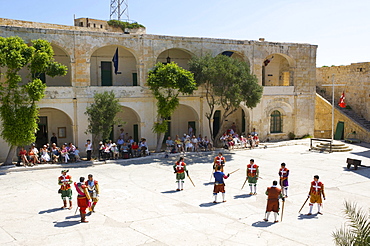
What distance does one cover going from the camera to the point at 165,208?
45.8 ft

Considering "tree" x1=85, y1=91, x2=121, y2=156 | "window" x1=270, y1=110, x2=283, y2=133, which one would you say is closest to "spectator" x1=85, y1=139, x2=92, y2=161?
"tree" x1=85, y1=91, x2=121, y2=156

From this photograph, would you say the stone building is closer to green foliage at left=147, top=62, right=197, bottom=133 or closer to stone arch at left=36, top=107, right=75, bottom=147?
stone arch at left=36, top=107, right=75, bottom=147

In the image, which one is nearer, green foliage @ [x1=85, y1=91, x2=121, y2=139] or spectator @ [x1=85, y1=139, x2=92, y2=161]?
green foliage @ [x1=85, y1=91, x2=121, y2=139]

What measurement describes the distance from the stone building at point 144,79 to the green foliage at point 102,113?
1654mm

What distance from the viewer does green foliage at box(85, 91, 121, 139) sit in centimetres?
2262

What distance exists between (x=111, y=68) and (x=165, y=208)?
1563 centimetres

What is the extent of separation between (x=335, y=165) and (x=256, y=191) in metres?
8.00

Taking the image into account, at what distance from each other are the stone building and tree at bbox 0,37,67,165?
73.8 inches

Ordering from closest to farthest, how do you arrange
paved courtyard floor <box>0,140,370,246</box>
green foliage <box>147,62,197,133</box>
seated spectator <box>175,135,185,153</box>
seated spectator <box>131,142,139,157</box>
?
paved courtyard floor <box>0,140,370,246</box> < seated spectator <box>131,142,139,157</box> < green foliage <box>147,62,197,133</box> < seated spectator <box>175,135,185,153</box>

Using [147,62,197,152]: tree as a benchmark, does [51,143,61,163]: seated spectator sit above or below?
below

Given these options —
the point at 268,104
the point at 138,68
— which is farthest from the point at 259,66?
the point at 138,68

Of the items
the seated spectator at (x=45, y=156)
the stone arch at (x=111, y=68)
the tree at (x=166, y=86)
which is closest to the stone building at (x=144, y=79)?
the stone arch at (x=111, y=68)

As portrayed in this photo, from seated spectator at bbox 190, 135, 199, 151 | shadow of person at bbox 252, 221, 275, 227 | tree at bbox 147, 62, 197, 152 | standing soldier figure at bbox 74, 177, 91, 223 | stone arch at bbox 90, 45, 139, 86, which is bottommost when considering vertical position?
shadow of person at bbox 252, 221, 275, 227

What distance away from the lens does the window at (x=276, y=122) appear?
1240 inches
